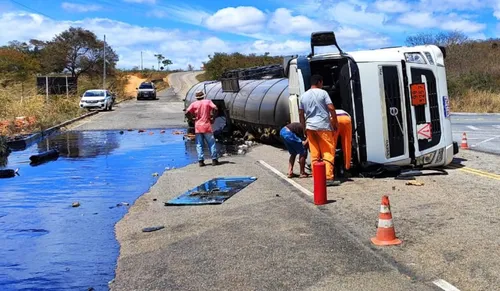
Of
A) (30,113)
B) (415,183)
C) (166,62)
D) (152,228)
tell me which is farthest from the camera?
(166,62)

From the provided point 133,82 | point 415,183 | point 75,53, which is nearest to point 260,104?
point 415,183

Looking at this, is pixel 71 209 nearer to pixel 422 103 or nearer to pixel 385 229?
pixel 385 229

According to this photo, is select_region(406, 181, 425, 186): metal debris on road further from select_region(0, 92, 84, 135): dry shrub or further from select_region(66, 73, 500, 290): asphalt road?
select_region(0, 92, 84, 135): dry shrub

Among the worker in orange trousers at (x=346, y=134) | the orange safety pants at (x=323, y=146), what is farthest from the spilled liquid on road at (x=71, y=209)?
the worker in orange trousers at (x=346, y=134)

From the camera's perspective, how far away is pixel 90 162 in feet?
52.8

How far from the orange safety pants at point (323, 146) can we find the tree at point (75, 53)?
70157 mm

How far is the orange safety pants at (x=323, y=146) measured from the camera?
10594 mm

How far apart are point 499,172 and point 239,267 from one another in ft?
24.9

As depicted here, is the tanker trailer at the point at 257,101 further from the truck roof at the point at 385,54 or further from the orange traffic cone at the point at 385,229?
the orange traffic cone at the point at 385,229

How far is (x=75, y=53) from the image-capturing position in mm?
76750

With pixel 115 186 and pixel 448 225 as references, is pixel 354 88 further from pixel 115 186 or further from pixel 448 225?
pixel 115 186

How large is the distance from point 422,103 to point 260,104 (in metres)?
8.29

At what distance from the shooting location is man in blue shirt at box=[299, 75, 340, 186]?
1045 centimetres

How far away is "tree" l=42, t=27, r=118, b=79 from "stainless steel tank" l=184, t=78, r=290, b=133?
56674mm
